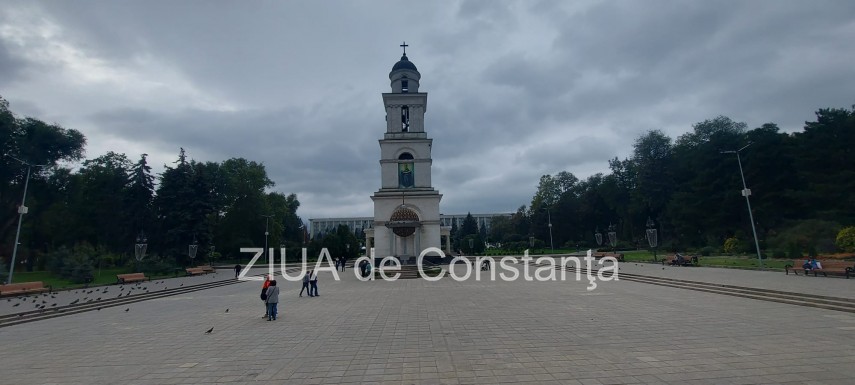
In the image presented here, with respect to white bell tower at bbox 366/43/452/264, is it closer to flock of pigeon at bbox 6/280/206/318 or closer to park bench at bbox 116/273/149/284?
park bench at bbox 116/273/149/284

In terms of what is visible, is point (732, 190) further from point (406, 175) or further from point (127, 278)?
point (127, 278)

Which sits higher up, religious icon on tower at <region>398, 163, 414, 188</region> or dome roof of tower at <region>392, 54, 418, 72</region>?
dome roof of tower at <region>392, 54, 418, 72</region>

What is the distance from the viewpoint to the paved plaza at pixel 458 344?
5828 millimetres

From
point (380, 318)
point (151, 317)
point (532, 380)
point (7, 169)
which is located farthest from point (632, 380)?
point (7, 169)

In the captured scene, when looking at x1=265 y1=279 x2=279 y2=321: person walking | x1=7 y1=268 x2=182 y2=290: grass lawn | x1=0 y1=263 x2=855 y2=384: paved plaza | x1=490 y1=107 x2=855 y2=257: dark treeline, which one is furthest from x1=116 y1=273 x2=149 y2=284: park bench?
x1=490 y1=107 x2=855 y2=257: dark treeline

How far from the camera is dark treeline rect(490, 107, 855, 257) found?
30.5 m

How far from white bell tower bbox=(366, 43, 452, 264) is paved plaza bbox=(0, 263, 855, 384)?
25968 millimetres

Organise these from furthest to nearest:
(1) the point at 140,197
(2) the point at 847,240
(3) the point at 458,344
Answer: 1. (1) the point at 140,197
2. (2) the point at 847,240
3. (3) the point at 458,344

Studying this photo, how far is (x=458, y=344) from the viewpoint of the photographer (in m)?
7.65

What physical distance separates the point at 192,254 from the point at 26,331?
79.9ft

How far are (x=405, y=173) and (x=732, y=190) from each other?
29.8m

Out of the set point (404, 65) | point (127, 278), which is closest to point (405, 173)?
point (404, 65)

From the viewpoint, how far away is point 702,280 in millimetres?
16672

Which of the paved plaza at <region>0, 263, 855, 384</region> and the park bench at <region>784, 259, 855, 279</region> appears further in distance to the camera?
the park bench at <region>784, 259, 855, 279</region>
